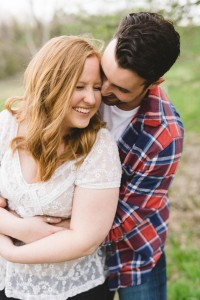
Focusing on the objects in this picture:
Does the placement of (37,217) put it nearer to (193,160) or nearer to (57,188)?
(57,188)

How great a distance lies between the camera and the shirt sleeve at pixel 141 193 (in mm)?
2129

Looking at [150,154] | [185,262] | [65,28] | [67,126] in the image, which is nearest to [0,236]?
[67,126]

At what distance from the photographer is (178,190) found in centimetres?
562

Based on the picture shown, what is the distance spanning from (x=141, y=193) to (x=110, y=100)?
0.46m

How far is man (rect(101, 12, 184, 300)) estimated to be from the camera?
204 centimetres

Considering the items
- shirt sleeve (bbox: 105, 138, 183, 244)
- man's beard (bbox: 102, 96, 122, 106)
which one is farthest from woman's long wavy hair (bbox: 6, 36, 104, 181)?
shirt sleeve (bbox: 105, 138, 183, 244)

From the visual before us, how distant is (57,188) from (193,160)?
4.89m

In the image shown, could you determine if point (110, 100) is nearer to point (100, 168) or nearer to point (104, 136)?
point (104, 136)

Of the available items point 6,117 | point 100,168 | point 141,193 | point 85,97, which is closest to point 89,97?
point 85,97

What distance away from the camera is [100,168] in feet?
6.52

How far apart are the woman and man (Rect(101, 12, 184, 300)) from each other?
0.47ft

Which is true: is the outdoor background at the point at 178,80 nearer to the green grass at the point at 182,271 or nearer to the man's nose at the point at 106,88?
the green grass at the point at 182,271

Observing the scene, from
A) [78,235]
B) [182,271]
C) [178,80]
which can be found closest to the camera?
[78,235]

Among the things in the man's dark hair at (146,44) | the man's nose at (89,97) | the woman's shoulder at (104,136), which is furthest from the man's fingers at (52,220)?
the man's dark hair at (146,44)
